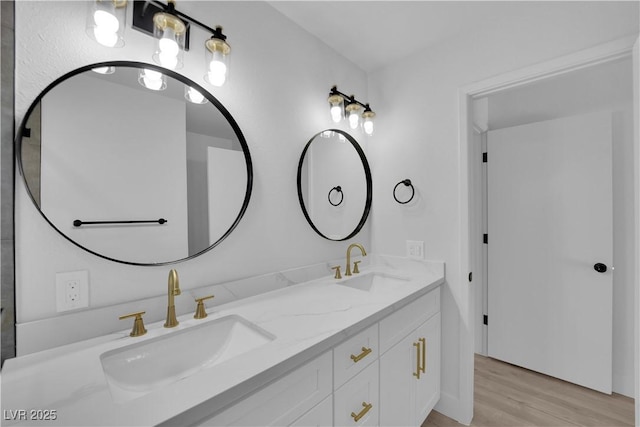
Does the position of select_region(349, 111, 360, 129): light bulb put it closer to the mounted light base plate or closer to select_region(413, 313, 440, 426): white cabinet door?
the mounted light base plate

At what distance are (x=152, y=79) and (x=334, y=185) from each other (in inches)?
44.7

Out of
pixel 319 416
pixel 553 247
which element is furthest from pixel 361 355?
pixel 553 247

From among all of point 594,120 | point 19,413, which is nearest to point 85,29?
point 19,413

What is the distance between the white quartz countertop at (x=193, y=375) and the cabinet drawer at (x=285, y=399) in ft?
0.10

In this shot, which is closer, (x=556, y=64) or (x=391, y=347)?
(x=391, y=347)

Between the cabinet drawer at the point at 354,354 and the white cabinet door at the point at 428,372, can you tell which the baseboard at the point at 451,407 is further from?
the cabinet drawer at the point at 354,354

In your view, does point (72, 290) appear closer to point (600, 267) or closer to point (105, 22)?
point (105, 22)

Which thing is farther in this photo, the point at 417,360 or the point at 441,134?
the point at 441,134

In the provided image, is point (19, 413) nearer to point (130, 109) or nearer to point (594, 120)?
point (130, 109)

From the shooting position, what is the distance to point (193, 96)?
119 cm

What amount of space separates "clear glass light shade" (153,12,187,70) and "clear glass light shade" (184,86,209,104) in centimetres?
11

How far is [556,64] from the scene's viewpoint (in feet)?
4.63

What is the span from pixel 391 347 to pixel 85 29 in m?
1.71

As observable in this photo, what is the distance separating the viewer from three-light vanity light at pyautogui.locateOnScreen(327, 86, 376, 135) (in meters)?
1.76
